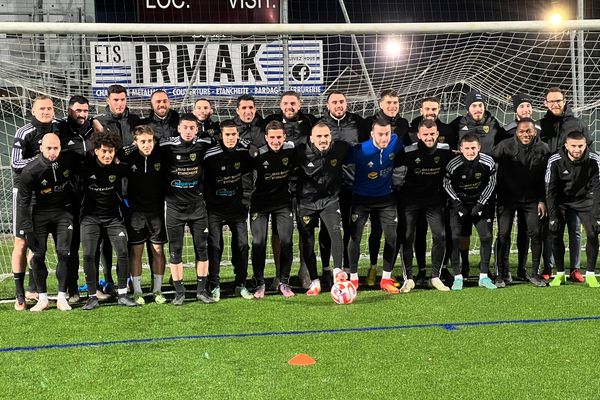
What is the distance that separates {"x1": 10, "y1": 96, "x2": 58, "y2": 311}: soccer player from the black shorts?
895 millimetres

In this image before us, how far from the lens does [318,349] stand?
5434 mm

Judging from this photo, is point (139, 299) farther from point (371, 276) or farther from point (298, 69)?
point (298, 69)

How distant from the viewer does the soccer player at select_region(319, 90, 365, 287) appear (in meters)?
7.77

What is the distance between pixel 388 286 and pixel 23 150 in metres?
3.46

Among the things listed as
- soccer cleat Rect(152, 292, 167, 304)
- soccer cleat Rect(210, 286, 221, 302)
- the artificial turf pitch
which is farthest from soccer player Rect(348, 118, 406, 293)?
soccer cleat Rect(152, 292, 167, 304)

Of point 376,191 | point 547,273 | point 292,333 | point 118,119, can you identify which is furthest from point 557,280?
point 118,119

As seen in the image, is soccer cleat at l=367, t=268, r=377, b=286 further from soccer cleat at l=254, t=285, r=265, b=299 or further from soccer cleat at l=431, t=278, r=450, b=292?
soccer cleat at l=254, t=285, r=265, b=299

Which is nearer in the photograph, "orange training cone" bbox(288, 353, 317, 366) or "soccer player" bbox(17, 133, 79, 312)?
"orange training cone" bbox(288, 353, 317, 366)

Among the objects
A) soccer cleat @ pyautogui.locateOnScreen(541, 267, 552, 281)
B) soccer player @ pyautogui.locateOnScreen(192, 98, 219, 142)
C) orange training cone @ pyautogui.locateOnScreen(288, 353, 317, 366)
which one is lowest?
soccer cleat @ pyautogui.locateOnScreen(541, 267, 552, 281)

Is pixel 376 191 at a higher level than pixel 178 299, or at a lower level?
higher

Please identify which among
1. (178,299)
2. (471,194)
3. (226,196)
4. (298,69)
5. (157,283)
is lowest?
(178,299)

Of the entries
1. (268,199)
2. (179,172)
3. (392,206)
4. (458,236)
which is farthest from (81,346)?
(458,236)

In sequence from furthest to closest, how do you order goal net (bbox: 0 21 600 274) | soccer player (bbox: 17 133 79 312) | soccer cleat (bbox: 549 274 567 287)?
goal net (bbox: 0 21 600 274) → soccer cleat (bbox: 549 274 567 287) → soccer player (bbox: 17 133 79 312)

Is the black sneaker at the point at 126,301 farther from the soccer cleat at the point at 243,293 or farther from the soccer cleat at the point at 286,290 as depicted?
the soccer cleat at the point at 286,290
